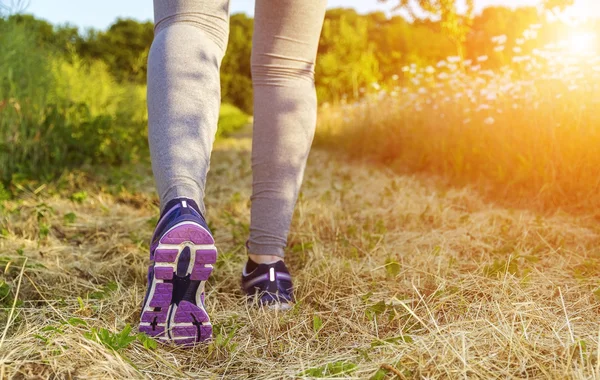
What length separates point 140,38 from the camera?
81.0ft

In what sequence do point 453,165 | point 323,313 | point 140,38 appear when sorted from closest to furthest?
point 323,313 → point 453,165 → point 140,38

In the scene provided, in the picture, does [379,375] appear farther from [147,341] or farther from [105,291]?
[105,291]

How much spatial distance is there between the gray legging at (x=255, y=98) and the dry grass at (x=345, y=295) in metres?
0.30

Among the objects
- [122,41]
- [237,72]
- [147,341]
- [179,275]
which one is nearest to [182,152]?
[179,275]

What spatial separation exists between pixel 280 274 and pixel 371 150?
13.9 ft

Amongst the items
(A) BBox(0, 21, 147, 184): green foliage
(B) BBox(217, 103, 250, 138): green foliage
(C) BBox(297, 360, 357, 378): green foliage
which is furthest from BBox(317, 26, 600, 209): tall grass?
(B) BBox(217, 103, 250, 138): green foliage

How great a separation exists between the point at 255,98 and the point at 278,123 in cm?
10

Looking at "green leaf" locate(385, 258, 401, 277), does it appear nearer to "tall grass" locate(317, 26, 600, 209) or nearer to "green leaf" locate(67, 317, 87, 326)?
"green leaf" locate(67, 317, 87, 326)

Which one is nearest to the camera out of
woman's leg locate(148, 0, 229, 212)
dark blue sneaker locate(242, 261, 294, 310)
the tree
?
woman's leg locate(148, 0, 229, 212)

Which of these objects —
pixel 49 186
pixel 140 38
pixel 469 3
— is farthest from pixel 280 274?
pixel 140 38

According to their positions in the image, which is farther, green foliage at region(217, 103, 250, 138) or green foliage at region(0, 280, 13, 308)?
green foliage at region(217, 103, 250, 138)

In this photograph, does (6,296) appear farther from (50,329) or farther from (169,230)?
(169,230)

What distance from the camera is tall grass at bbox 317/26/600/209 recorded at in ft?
9.41

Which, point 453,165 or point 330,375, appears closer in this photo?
point 330,375
